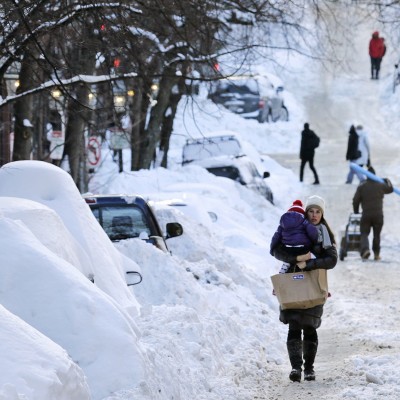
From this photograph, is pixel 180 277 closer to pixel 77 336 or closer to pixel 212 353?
pixel 212 353

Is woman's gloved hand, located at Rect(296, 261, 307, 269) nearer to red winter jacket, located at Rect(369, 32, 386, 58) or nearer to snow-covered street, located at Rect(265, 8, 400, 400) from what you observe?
snow-covered street, located at Rect(265, 8, 400, 400)

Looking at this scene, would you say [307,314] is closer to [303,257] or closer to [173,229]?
[303,257]

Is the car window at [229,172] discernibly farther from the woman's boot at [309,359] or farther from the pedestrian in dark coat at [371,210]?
the woman's boot at [309,359]

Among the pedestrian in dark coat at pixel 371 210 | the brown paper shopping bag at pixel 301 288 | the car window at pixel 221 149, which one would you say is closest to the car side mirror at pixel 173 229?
the brown paper shopping bag at pixel 301 288

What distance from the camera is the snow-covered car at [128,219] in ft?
47.3

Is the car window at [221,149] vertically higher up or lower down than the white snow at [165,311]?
higher up

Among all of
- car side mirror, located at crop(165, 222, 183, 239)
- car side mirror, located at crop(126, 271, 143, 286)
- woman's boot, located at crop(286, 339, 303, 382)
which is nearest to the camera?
woman's boot, located at crop(286, 339, 303, 382)

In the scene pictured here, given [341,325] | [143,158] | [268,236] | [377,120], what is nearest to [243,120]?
[377,120]

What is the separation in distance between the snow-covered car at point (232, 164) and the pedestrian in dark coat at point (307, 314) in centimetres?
1817

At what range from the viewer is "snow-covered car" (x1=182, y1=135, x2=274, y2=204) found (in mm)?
30078

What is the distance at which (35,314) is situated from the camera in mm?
7164

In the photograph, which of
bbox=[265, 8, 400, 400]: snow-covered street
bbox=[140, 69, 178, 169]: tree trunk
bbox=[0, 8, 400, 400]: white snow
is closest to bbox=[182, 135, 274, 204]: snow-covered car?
bbox=[140, 69, 178, 169]: tree trunk

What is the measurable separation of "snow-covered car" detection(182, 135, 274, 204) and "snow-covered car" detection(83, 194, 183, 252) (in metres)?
14.3

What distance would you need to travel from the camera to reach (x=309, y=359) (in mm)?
10703
